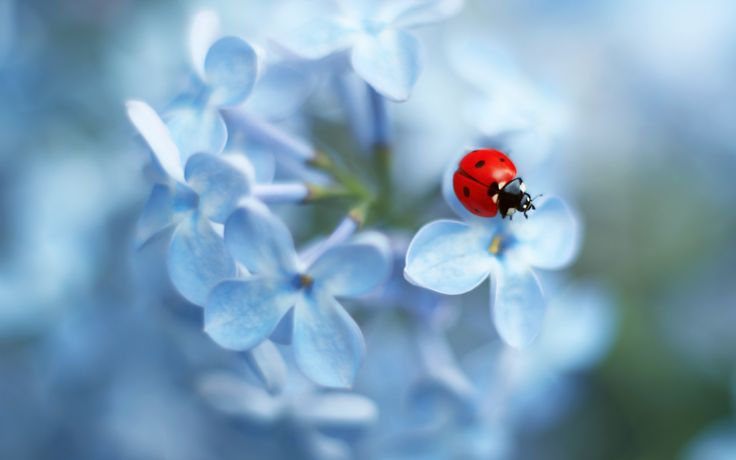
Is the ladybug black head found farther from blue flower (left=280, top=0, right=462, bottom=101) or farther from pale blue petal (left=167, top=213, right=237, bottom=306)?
pale blue petal (left=167, top=213, right=237, bottom=306)

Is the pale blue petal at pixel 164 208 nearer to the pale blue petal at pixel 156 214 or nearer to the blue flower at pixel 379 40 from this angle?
the pale blue petal at pixel 156 214

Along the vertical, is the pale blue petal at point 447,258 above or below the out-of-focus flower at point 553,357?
below

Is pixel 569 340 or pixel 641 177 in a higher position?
pixel 641 177

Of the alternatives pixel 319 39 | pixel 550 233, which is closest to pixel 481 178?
pixel 550 233

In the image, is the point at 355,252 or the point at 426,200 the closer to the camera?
the point at 355,252

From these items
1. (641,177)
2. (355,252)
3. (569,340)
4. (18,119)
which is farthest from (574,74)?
(355,252)

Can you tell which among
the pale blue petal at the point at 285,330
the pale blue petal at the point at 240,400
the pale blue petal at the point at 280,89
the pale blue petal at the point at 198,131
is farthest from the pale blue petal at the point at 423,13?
the pale blue petal at the point at 240,400

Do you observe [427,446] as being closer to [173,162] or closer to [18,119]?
[173,162]
